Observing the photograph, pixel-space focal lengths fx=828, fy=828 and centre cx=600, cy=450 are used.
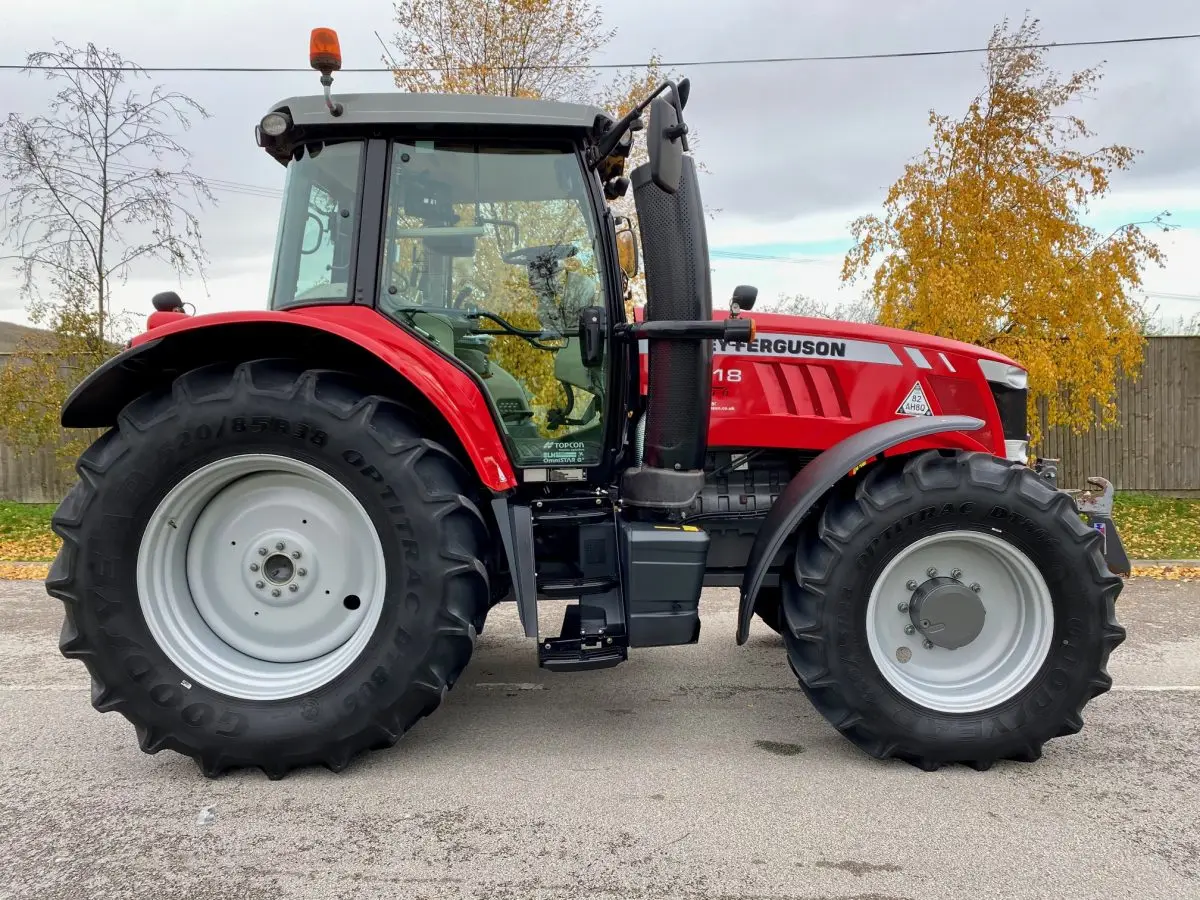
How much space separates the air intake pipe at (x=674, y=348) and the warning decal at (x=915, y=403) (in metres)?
0.93

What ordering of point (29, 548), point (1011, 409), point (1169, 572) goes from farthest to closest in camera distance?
point (29, 548) → point (1169, 572) → point (1011, 409)

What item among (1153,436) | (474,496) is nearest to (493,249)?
(474,496)

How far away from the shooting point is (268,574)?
2.93 meters

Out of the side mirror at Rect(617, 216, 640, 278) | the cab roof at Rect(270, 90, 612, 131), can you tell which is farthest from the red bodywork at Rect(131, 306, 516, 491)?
the side mirror at Rect(617, 216, 640, 278)

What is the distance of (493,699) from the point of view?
3514 millimetres

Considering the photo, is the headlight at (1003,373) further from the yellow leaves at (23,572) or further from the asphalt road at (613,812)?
the yellow leaves at (23,572)

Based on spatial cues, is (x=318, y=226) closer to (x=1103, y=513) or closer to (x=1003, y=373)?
(x=1003, y=373)

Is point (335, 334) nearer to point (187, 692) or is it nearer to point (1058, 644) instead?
point (187, 692)

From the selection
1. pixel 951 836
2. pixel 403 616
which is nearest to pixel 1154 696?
pixel 951 836

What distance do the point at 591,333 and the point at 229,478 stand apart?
137 cm

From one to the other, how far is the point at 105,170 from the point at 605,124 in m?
8.20

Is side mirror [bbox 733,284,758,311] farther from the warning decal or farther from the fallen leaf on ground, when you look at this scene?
the fallen leaf on ground

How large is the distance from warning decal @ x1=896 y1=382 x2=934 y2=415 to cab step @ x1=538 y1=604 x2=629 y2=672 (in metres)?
1.48

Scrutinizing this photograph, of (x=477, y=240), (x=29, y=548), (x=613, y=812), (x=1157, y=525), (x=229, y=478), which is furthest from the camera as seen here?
(x=1157, y=525)
